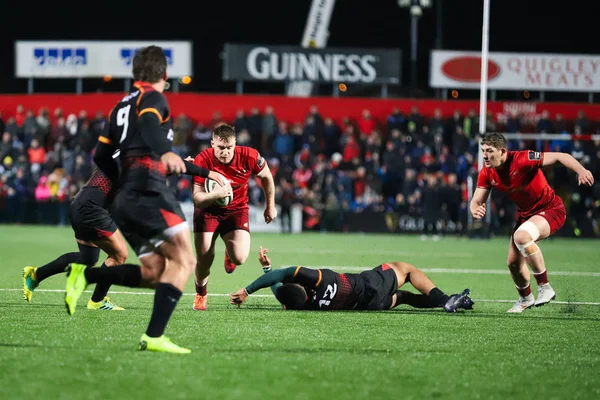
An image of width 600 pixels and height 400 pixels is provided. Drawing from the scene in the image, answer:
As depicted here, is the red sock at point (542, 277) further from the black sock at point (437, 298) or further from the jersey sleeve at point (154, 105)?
the jersey sleeve at point (154, 105)

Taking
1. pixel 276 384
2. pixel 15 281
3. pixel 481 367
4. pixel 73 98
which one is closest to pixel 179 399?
pixel 276 384

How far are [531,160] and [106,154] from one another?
5130 mm

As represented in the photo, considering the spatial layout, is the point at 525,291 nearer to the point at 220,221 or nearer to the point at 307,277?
the point at 307,277

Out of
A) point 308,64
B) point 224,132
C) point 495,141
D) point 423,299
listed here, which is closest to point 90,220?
point 224,132

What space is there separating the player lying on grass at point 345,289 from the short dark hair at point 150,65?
3012 millimetres

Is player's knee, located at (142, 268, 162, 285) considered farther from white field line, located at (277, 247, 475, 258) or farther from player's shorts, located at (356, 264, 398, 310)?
white field line, located at (277, 247, 475, 258)

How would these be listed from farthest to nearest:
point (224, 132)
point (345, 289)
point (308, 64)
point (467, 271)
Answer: point (308, 64) < point (467, 271) < point (224, 132) < point (345, 289)

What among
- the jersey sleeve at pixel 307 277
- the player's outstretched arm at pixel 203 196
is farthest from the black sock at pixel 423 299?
the player's outstretched arm at pixel 203 196

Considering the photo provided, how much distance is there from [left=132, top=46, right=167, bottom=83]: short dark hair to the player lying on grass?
3.01 metres

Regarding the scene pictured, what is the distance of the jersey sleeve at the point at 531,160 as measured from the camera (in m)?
10.3

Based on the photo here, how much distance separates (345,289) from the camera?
959cm

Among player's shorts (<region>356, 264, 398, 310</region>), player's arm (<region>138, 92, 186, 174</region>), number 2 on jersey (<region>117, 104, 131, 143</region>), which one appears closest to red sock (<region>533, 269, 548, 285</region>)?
player's shorts (<region>356, 264, 398, 310</region>)

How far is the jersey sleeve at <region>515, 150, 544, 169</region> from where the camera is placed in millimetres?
10289

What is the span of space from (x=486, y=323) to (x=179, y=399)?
4557 mm
